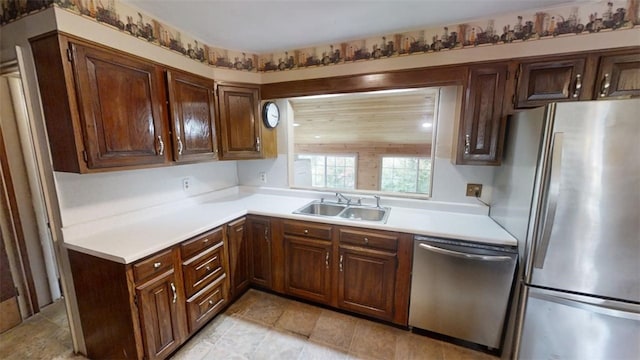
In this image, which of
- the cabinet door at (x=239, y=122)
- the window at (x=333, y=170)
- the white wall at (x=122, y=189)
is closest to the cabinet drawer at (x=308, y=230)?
the cabinet door at (x=239, y=122)

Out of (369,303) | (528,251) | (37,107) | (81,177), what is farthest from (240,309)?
(528,251)

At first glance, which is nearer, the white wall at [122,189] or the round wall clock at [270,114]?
the white wall at [122,189]

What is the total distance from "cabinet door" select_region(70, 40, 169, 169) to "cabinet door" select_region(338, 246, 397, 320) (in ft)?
5.40

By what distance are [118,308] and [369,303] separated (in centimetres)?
172

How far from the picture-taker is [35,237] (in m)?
2.12

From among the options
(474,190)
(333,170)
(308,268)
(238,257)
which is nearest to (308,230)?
(308,268)

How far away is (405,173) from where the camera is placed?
5121 millimetres

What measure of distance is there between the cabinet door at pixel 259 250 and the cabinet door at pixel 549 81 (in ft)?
7.28

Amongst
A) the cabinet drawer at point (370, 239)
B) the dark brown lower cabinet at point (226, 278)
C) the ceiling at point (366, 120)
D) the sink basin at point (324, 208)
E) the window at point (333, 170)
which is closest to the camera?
the dark brown lower cabinet at point (226, 278)

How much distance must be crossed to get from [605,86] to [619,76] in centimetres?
9

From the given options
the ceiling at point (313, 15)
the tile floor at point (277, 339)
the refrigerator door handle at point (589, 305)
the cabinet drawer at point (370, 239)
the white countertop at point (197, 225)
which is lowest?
the tile floor at point (277, 339)

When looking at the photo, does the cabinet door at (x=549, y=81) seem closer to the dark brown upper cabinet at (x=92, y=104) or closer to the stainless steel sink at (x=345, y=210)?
the stainless steel sink at (x=345, y=210)

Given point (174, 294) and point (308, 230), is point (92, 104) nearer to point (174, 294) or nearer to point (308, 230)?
point (174, 294)

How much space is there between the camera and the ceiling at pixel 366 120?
149 inches
